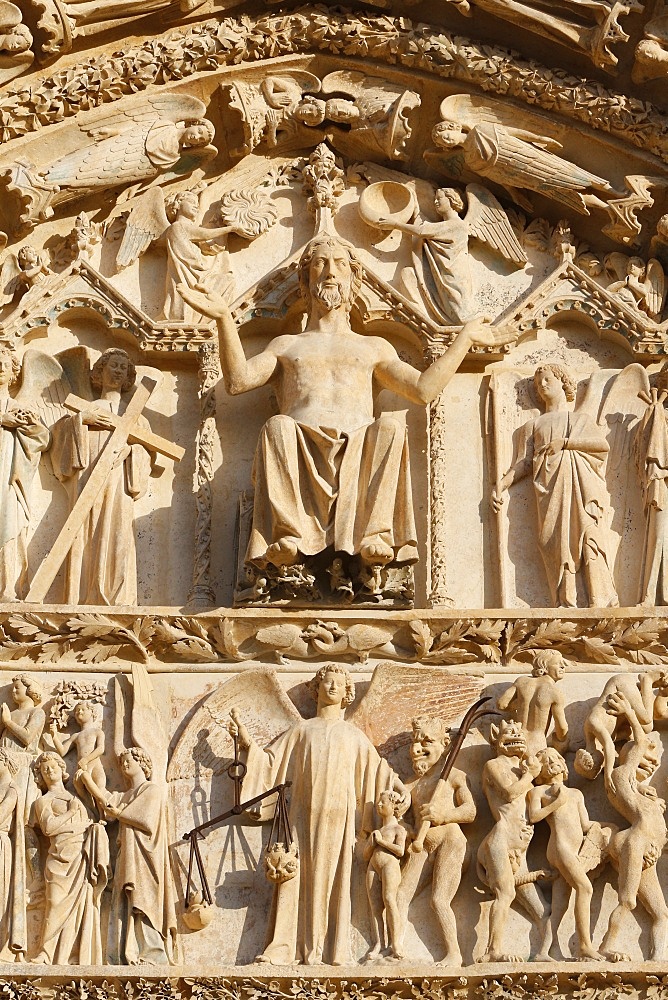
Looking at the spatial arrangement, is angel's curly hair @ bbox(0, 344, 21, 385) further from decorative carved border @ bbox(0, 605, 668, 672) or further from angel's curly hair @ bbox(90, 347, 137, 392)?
decorative carved border @ bbox(0, 605, 668, 672)

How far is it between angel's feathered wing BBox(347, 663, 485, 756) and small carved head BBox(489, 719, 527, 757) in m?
0.34

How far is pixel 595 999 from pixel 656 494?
312cm

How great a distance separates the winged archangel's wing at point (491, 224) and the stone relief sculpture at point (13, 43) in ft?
9.43

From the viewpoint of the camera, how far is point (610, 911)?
39.3 ft

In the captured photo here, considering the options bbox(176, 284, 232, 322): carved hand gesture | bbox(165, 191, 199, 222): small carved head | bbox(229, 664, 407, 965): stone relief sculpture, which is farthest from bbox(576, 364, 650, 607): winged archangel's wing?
bbox(165, 191, 199, 222): small carved head

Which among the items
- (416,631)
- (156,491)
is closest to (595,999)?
(416,631)

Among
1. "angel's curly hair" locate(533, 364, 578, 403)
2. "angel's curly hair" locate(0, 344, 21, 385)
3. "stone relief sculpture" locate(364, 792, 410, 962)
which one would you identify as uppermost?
"angel's curly hair" locate(0, 344, 21, 385)

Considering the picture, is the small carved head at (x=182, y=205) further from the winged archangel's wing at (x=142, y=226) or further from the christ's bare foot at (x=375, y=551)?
the christ's bare foot at (x=375, y=551)

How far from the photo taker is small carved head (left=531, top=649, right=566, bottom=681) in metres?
12.6

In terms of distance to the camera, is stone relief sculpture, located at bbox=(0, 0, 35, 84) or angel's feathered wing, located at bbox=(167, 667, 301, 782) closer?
angel's feathered wing, located at bbox=(167, 667, 301, 782)

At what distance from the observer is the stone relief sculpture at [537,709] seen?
40.7 ft

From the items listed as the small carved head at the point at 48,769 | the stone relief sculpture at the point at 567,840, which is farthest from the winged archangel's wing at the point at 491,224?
the small carved head at the point at 48,769

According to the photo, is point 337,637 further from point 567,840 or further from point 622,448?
point 622,448

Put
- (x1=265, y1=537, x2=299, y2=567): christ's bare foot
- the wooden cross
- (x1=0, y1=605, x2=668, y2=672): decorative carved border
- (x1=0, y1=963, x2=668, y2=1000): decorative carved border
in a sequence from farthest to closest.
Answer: the wooden cross
(x1=0, y1=605, x2=668, y2=672): decorative carved border
(x1=265, y1=537, x2=299, y2=567): christ's bare foot
(x1=0, y1=963, x2=668, y2=1000): decorative carved border
